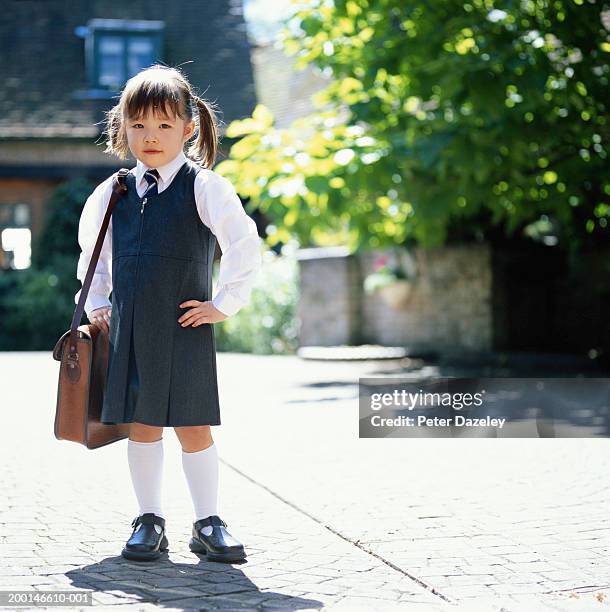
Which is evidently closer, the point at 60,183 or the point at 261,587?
the point at 261,587

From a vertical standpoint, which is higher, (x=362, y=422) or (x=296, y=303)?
(x=296, y=303)

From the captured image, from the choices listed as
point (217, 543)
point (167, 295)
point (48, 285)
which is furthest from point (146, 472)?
point (48, 285)

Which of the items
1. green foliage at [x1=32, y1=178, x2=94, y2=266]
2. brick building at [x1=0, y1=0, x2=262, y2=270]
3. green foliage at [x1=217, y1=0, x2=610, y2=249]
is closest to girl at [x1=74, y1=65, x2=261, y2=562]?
green foliage at [x1=217, y1=0, x2=610, y2=249]

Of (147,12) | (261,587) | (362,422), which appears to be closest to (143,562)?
(261,587)

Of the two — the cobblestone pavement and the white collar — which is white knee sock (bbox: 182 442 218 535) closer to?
the cobblestone pavement

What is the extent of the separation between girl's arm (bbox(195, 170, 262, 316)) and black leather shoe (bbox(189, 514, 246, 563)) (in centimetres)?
74

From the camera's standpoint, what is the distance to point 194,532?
3.87m

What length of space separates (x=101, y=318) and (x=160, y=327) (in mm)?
317

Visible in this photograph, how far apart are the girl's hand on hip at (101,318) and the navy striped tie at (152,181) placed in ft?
1.47

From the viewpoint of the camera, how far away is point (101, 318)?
12.8ft

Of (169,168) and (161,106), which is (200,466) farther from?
(161,106)

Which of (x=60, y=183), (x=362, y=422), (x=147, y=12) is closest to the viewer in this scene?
(x=362, y=422)

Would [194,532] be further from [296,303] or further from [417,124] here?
[296,303]

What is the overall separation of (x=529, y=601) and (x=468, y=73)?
6.24m
